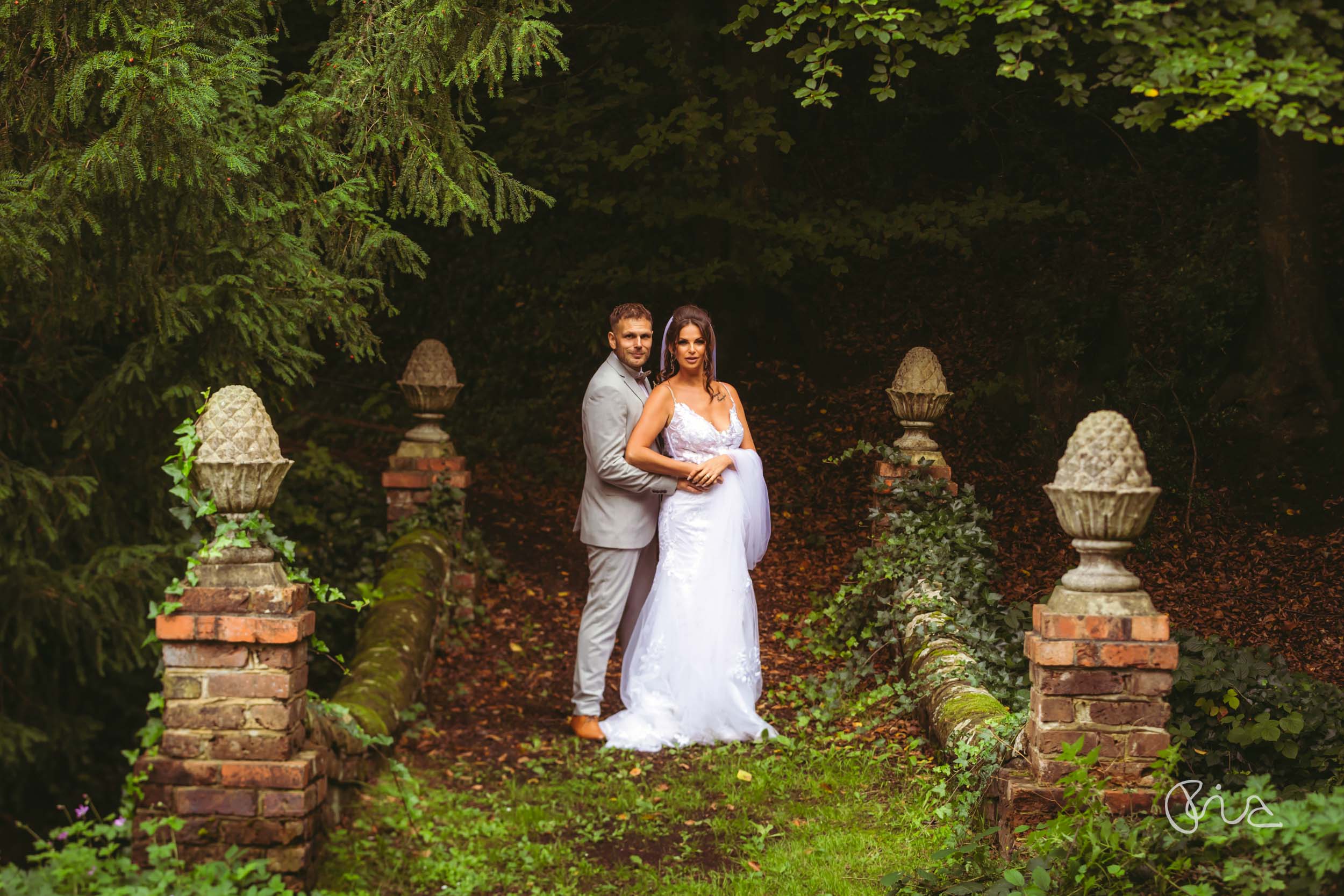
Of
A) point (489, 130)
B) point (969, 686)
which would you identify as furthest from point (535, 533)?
point (969, 686)

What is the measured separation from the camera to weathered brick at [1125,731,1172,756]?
4.05 m

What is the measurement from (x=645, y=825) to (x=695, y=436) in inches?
78.8

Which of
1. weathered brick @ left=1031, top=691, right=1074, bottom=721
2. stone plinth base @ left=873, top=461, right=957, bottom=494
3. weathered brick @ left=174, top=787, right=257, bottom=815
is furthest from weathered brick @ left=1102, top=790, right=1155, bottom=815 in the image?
stone plinth base @ left=873, top=461, right=957, bottom=494

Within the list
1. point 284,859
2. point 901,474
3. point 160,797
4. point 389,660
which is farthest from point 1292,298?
point 160,797

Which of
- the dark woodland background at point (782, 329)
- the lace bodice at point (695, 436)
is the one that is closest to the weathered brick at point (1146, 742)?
the lace bodice at point (695, 436)

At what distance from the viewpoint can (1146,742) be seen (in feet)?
13.3

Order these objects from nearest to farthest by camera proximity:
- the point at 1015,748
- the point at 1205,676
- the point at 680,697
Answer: the point at 1015,748, the point at 1205,676, the point at 680,697

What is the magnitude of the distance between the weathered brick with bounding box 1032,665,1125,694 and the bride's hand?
2.31 metres

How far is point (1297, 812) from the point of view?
3.18 metres

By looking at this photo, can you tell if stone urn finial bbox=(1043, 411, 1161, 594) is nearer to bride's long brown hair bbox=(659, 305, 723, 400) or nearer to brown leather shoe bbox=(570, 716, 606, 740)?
bride's long brown hair bbox=(659, 305, 723, 400)

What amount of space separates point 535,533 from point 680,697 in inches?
150

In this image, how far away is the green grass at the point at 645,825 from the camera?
4.55 metres

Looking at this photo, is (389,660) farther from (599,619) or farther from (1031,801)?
(1031,801)

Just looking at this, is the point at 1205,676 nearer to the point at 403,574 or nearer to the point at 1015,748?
the point at 1015,748
